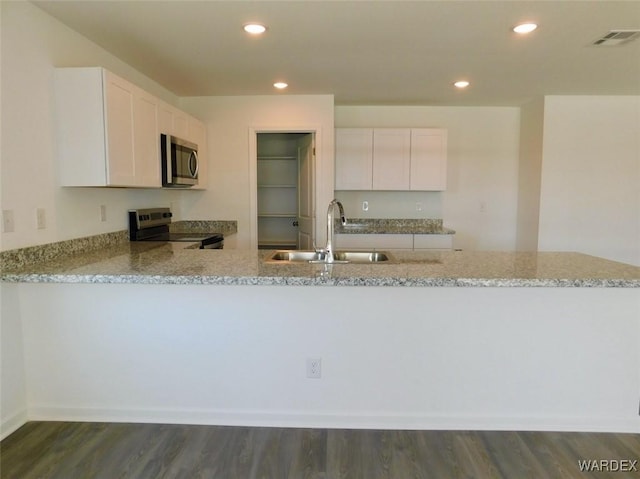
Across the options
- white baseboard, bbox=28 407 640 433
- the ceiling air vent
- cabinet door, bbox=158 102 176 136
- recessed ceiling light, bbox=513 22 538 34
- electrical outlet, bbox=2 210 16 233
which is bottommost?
white baseboard, bbox=28 407 640 433

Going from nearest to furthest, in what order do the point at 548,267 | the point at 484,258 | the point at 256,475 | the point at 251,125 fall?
the point at 256,475 < the point at 548,267 < the point at 484,258 < the point at 251,125

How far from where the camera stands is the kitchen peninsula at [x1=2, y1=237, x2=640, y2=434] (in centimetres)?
217

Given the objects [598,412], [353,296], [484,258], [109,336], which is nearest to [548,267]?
[484,258]

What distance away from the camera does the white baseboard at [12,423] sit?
82.8 inches

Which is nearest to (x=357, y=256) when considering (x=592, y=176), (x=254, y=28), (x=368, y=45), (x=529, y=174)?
(x=368, y=45)

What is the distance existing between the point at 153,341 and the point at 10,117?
1.43 metres

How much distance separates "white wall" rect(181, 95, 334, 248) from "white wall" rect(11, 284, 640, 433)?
239 cm

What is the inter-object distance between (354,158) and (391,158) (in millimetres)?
436

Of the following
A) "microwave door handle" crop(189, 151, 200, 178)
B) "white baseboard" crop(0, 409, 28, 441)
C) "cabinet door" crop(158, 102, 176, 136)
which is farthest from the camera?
"microwave door handle" crop(189, 151, 200, 178)

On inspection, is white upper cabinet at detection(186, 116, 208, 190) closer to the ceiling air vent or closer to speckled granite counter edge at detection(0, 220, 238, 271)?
speckled granite counter edge at detection(0, 220, 238, 271)

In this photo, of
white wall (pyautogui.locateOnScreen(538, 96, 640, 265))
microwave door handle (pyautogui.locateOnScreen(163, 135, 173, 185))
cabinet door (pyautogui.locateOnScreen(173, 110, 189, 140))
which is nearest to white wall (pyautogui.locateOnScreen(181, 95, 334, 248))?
cabinet door (pyautogui.locateOnScreen(173, 110, 189, 140))

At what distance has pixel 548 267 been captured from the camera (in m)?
2.13

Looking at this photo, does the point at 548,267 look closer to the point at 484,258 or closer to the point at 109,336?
the point at 484,258

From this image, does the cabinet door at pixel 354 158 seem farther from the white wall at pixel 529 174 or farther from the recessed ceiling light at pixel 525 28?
the recessed ceiling light at pixel 525 28
